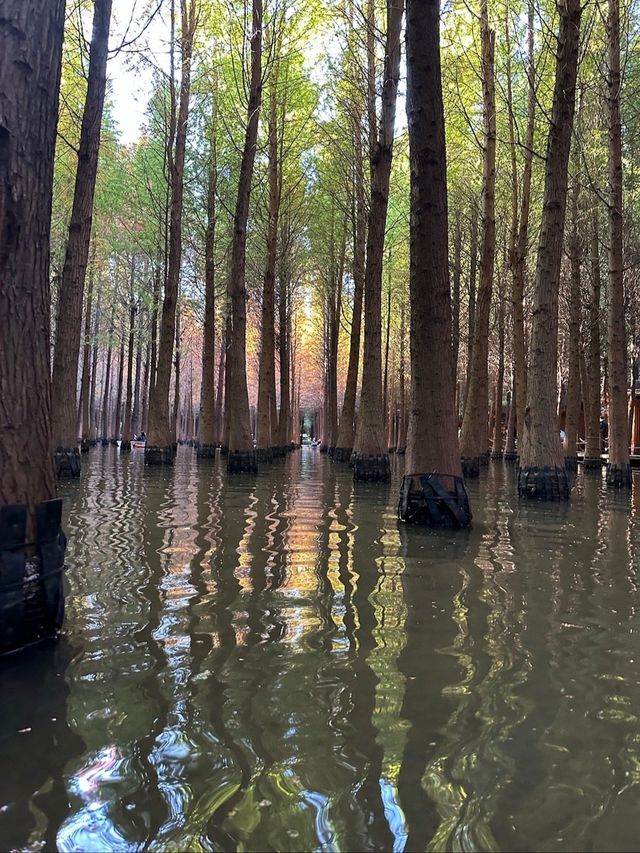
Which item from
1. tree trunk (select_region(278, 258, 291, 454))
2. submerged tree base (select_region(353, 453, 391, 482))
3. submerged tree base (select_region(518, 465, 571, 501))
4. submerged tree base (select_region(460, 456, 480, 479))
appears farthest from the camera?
tree trunk (select_region(278, 258, 291, 454))

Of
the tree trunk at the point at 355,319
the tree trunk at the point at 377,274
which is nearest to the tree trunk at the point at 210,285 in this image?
the tree trunk at the point at 355,319

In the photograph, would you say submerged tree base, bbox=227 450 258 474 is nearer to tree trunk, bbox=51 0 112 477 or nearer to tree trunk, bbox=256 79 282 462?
tree trunk, bbox=51 0 112 477

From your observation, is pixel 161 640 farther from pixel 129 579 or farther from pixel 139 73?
pixel 139 73

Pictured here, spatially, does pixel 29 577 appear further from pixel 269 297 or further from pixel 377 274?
pixel 269 297

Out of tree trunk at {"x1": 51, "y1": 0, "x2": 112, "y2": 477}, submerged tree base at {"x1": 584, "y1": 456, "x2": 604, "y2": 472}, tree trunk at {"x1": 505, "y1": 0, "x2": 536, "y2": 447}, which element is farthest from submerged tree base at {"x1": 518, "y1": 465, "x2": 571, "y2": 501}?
submerged tree base at {"x1": 584, "y1": 456, "x2": 604, "y2": 472}

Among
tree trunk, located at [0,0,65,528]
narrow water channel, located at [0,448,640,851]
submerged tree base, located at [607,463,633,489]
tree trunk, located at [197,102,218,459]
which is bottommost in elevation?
narrow water channel, located at [0,448,640,851]

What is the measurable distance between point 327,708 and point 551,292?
26.2ft

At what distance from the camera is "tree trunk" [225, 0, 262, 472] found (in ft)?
41.4

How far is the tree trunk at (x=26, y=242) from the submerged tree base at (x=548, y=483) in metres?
7.69

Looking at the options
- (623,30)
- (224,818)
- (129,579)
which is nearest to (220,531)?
(129,579)

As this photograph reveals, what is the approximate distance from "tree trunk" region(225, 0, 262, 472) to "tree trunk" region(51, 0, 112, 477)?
3209 mm

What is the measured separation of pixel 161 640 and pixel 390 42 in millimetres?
11209

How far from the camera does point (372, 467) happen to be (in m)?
12.1

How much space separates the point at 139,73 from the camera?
9.28 meters
